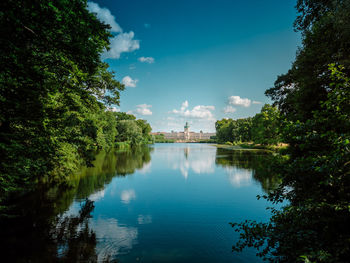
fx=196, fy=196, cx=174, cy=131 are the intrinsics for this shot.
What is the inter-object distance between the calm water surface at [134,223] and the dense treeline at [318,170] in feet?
3.56

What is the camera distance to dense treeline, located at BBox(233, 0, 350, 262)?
393cm

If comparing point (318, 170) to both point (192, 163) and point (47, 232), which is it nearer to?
point (47, 232)

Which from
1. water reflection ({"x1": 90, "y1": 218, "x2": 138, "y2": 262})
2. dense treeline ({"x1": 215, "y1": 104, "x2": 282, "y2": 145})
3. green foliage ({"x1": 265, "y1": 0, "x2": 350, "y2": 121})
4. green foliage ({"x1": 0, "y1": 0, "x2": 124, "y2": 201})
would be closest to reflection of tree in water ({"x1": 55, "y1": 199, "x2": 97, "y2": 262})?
water reflection ({"x1": 90, "y1": 218, "x2": 138, "y2": 262})

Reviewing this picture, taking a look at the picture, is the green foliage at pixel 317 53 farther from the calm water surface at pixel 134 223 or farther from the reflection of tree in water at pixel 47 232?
the reflection of tree in water at pixel 47 232

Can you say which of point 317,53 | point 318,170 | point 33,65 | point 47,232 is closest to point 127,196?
point 47,232

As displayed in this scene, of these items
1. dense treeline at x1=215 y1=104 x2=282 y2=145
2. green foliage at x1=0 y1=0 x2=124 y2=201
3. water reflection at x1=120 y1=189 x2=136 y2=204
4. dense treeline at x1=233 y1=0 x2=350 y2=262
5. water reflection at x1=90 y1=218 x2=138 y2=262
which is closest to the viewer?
dense treeline at x1=233 y1=0 x2=350 y2=262

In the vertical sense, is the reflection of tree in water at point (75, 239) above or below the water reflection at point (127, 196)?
above

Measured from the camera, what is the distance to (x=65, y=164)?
41.8 feet

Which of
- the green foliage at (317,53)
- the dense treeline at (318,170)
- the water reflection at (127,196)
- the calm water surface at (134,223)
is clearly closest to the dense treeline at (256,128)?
the green foliage at (317,53)

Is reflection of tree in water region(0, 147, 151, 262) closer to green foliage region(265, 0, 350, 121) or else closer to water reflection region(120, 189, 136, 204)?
water reflection region(120, 189, 136, 204)

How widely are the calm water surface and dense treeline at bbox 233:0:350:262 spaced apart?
1085 millimetres

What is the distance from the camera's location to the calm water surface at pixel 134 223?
7152 millimetres

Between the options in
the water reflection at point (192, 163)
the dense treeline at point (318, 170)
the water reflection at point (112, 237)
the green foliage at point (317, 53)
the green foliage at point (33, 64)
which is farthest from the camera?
the water reflection at point (192, 163)

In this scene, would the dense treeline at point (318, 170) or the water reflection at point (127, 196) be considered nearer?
the dense treeline at point (318, 170)
